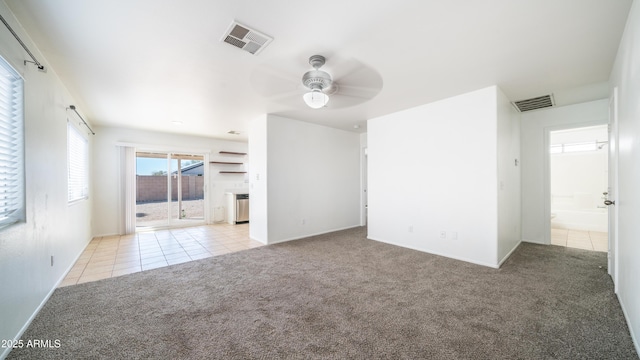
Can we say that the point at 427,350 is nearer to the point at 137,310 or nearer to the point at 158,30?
the point at 137,310

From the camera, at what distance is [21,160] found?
203 centimetres

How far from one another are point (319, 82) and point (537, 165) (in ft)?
14.7

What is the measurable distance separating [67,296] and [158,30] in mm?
2808

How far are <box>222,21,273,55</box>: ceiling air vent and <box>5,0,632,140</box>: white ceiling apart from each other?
0.17 ft

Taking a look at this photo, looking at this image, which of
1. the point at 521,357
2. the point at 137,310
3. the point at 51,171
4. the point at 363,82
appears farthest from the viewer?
the point at 363,82

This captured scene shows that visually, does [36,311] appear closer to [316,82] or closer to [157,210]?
[316,82]

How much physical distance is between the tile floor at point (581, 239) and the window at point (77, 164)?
26.8 feet

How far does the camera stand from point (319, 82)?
2.63 m

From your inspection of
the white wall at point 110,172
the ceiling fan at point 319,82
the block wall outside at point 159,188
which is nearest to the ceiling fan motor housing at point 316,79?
the ceiling fan at point 319,82

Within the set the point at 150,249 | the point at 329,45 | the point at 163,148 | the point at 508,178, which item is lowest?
the point at 150,249

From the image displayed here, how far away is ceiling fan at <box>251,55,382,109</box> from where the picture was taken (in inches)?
101

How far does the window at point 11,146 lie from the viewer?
1.77m

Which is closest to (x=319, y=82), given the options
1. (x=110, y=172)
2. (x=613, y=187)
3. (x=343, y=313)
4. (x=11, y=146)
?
(x=343, y=313)

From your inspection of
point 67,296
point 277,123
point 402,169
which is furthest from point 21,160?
point 402,169
